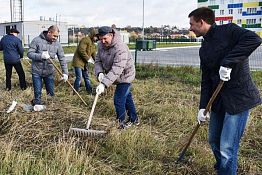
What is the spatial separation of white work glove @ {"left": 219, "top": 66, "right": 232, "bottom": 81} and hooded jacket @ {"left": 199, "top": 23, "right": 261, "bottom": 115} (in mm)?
31

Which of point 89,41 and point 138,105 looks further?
point 89,41

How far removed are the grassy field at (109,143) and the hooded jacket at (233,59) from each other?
959mm

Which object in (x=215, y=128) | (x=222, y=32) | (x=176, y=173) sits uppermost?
(x=222, y=32)

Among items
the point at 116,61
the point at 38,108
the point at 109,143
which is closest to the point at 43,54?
the point at 38,108

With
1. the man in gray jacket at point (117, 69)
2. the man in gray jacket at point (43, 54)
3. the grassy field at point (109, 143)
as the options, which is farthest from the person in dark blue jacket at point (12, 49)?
the man in gray jacket at point (117, 69)

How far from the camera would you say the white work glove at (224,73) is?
256 centimetres

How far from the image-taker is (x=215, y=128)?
2980mm

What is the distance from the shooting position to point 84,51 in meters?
6.81

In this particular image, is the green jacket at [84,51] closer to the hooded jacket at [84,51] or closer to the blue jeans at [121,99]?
the hooded jacket at [84,51]

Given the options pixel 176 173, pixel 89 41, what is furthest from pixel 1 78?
pixel 176 173

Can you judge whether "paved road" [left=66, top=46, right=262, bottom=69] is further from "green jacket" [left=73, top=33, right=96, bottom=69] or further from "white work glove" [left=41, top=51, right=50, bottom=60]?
"white work glove" [left=41, top=51, right=50, bottom=60]

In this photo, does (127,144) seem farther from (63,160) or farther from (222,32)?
A: (222,32)

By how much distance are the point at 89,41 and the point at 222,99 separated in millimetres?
4494

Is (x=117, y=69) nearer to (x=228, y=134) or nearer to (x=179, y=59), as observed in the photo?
(x=228, y=134)
